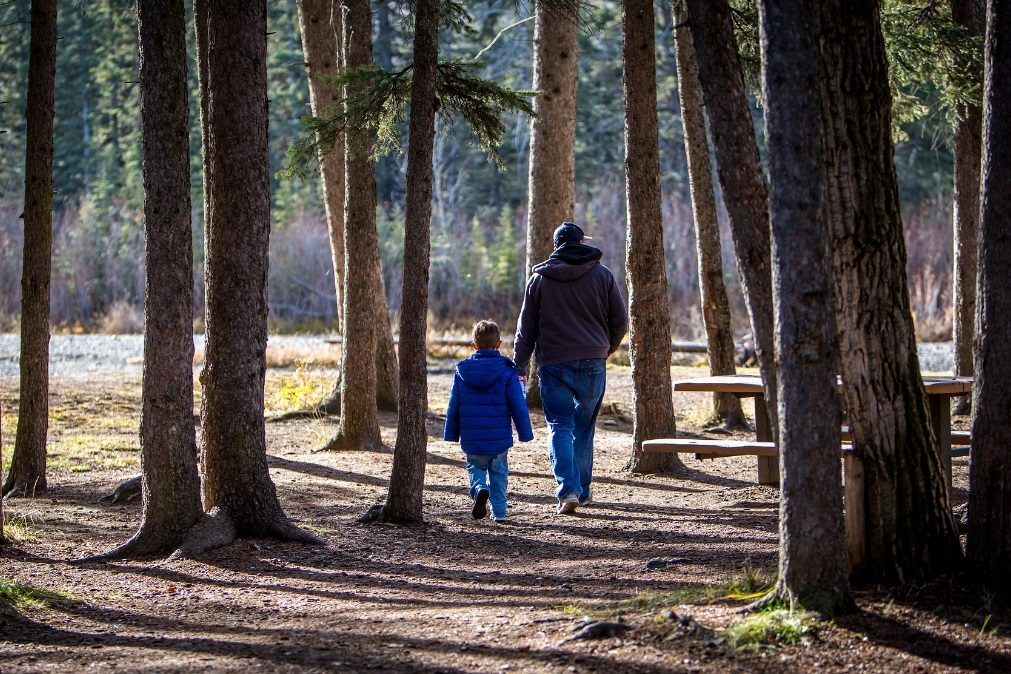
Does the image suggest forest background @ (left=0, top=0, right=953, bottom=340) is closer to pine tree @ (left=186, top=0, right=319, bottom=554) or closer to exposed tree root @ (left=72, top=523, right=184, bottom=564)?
pine tree @ (left=186, top=0, right=319, bottom=554)

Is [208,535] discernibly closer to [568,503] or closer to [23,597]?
[23,597]

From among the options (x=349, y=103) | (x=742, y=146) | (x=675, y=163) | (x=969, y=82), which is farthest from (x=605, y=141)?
(x=742, y=146)

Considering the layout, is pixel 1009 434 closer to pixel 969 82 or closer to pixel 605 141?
pixel 969 82

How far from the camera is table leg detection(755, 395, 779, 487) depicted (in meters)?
9.41

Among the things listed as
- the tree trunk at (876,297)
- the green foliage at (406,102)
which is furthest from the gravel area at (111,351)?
the tree trunk at (876,297)

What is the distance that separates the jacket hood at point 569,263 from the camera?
879cm

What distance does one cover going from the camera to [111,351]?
83.2ft

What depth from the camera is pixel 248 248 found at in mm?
7516

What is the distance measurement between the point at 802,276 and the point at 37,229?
7.17 meters

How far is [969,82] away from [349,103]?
7125 millimetres

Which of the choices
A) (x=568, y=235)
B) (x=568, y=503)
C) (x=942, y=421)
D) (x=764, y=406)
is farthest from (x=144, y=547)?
A: (x=942, y=421)

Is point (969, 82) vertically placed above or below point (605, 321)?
above

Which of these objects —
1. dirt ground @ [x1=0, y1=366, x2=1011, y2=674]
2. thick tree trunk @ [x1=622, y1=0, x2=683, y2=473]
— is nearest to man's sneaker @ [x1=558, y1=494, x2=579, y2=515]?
dirt ground @ [x1=0, y1=366, x2=1011, y2=674]

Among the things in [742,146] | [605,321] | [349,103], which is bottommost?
[605,321]
